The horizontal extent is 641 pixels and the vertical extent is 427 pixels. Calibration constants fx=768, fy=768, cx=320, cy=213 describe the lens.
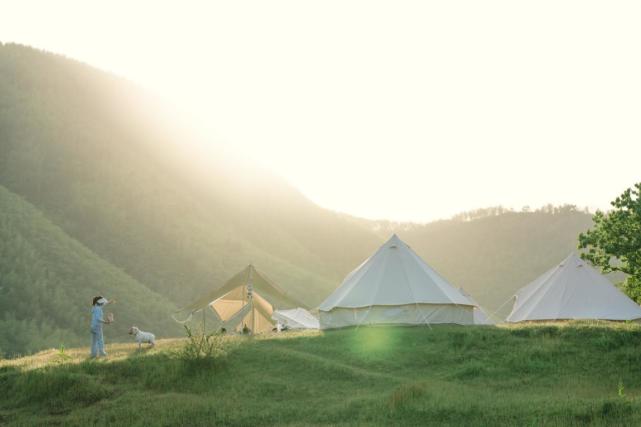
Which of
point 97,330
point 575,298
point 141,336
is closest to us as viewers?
point 97,330

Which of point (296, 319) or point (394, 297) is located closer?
point (394, 297)

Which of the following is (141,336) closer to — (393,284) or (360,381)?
(360,381)

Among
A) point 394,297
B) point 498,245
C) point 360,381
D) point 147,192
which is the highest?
point 147,192

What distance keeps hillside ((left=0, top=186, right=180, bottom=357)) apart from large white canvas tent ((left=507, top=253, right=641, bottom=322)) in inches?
1079

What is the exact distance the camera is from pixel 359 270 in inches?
993

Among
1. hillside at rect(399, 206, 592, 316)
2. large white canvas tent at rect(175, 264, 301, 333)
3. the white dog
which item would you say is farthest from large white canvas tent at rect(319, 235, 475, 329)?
hillside at rect(399, 206, 592, 316)

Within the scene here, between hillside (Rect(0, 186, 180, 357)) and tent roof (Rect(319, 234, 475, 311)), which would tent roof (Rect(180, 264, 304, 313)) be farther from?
hillside (Rect(0, 186, 180, 357))

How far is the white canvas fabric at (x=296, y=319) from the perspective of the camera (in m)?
34.2

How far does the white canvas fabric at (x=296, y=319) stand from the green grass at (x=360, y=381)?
1278cm

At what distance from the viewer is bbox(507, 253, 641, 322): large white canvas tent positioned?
85.3ft

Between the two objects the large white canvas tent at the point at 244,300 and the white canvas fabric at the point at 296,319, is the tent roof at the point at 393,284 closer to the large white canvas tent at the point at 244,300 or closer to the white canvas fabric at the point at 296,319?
the large white canvas tent at the point at 244,300

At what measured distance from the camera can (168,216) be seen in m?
71.2

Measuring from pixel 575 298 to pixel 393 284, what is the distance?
23.8ft

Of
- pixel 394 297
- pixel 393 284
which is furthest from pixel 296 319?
pixel 394 297
